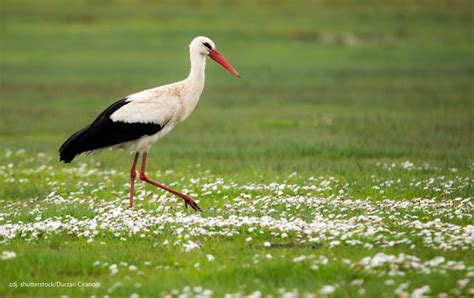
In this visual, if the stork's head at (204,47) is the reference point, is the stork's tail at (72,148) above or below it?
below

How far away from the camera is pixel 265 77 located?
41531 mm

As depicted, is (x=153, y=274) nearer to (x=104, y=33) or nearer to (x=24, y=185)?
(x=24, y=185)

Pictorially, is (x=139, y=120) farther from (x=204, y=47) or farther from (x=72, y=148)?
(x=204, y=47)

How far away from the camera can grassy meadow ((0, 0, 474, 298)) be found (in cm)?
945

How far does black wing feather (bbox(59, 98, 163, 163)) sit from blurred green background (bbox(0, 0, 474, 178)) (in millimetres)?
3498

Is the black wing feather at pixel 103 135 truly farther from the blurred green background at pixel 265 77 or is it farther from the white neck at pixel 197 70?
the blurred green background at pixel 265 77

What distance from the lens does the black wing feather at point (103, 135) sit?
14094 mm

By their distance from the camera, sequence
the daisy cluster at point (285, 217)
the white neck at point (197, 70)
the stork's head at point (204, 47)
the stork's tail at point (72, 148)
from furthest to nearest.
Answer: the stork's head at point (204, 47) → the white neck at point (197, 70) → the stork's tail at point (72, 148) → the daisy cluster at point (285, 217)

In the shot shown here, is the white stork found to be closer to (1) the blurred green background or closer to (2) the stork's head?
(2) the stork's head

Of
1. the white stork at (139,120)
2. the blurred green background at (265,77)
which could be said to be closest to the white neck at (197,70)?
the white stork at (139,120)

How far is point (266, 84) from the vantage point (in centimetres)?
3922

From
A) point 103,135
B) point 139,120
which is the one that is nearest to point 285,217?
point 139,120

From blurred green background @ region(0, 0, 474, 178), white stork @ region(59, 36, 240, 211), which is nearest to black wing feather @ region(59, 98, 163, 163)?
white stork @ region(59, 36, 240, 211)

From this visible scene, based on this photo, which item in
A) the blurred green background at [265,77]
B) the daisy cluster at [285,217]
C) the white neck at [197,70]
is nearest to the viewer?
the daisy cluster at [285,217]
